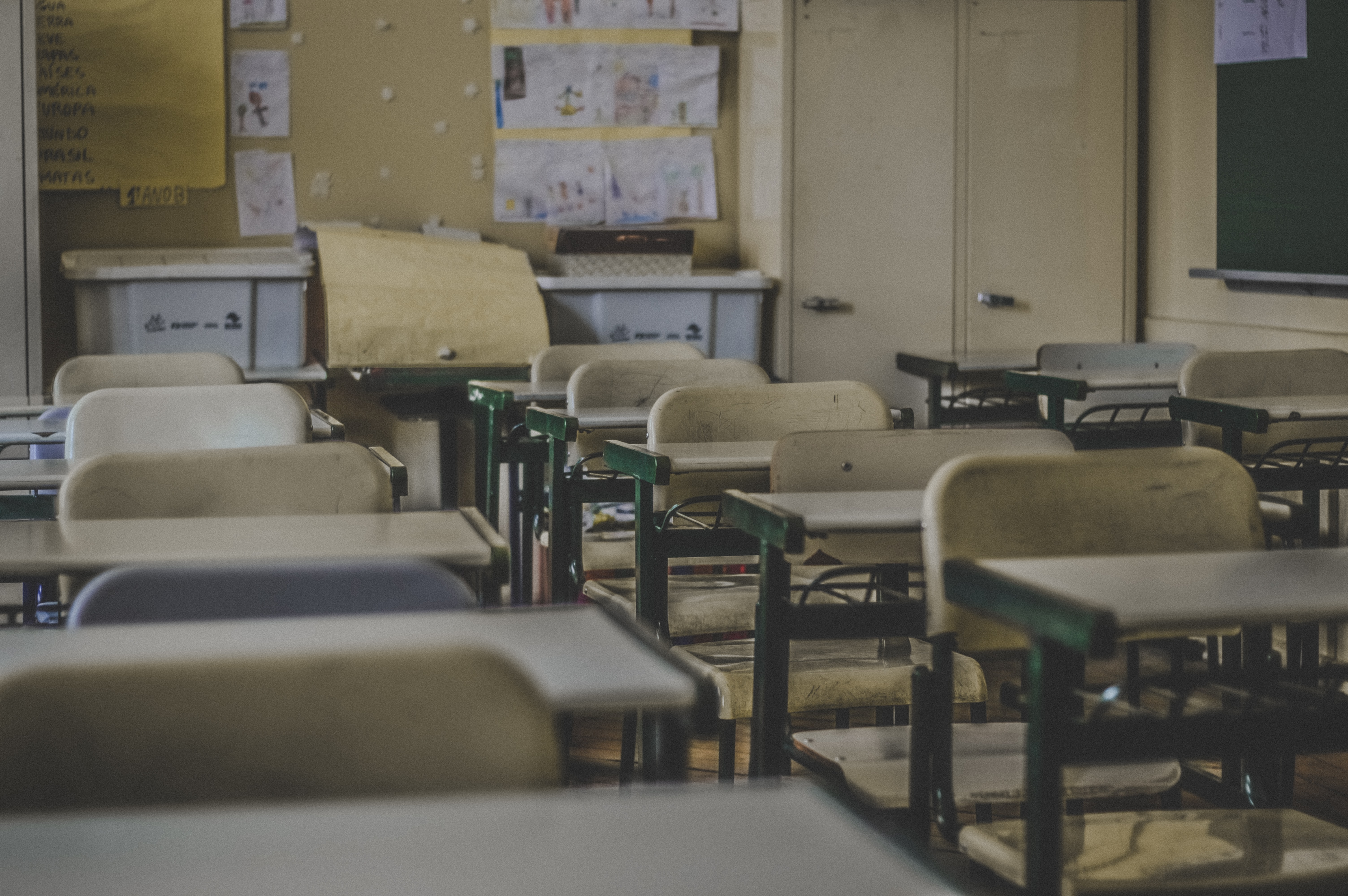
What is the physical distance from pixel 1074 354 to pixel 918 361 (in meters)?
0.54

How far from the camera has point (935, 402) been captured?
15.9ft

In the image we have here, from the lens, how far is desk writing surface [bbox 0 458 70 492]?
8.47ft

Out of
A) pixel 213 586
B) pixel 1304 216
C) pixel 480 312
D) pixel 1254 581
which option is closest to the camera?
pixel 213 586

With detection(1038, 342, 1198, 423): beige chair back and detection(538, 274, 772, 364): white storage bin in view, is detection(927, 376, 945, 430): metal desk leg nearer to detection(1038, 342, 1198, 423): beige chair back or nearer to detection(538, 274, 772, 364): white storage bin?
detection(1038, 342, 1198, 423): beige chair back

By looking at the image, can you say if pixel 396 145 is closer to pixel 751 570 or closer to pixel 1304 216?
pixel 751 570

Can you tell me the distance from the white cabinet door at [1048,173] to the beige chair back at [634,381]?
1.72 meters

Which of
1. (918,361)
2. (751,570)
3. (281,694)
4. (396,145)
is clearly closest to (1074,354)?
(918,361)

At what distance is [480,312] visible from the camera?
4.70 m

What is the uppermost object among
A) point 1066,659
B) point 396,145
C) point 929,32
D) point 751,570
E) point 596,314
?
point 929,32

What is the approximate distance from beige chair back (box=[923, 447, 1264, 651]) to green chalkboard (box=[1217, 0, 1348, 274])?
249cm

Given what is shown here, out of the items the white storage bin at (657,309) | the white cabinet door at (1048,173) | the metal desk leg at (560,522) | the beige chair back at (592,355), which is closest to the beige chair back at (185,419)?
the metal desk leg at (560,522)

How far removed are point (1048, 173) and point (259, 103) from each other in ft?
8.47

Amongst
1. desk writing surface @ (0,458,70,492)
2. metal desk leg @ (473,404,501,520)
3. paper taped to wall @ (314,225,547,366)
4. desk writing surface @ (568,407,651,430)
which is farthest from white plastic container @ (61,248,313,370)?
desk writing surface @ (0,458,70,492)

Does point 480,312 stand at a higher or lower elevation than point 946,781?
higher
